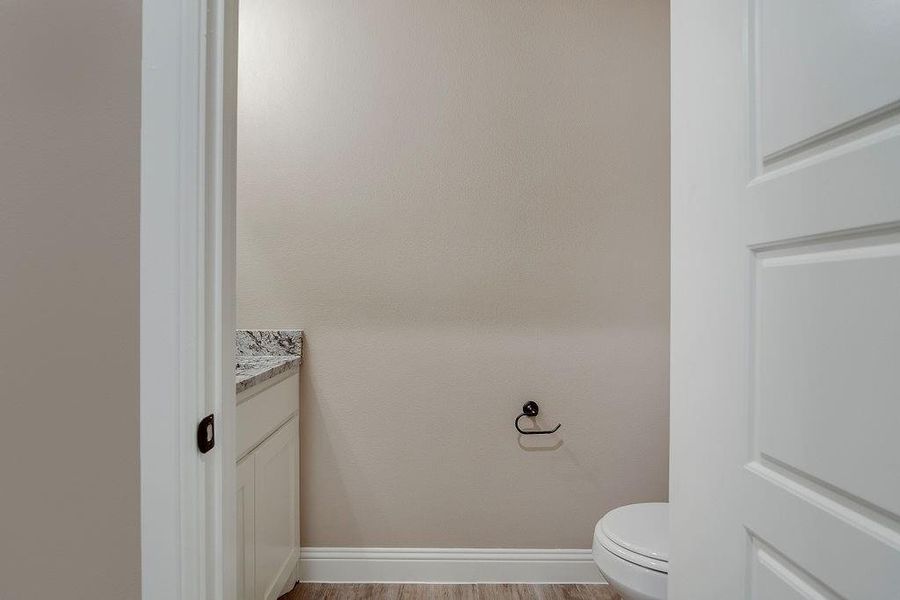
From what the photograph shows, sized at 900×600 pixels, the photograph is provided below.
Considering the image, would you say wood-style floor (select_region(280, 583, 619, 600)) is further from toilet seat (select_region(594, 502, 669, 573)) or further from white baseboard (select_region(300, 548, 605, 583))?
toilet seat (select_region(594, 502, 669, 573))

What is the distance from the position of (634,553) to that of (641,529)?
0.39 feet

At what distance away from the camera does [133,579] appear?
0.68 meters

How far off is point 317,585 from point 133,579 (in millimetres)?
1408

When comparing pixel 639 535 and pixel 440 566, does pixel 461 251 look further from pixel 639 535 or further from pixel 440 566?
pixel 440 566

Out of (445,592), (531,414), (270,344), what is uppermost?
(270,344)

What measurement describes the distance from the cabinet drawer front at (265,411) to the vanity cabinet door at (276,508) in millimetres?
39

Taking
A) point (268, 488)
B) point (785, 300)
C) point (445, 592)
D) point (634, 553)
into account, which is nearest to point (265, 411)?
point (268, 488)

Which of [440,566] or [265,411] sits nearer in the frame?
[265,411]

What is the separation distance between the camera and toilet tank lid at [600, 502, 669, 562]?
1.33 m

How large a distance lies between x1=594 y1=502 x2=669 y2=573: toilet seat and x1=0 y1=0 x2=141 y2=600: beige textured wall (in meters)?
1.21

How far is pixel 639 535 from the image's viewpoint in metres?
1.40

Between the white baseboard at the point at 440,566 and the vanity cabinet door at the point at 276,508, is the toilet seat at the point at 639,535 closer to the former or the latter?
the white baseboard at the point at 440,566

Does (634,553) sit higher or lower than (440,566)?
higher

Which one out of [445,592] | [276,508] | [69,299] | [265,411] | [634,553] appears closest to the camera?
[69,299]
